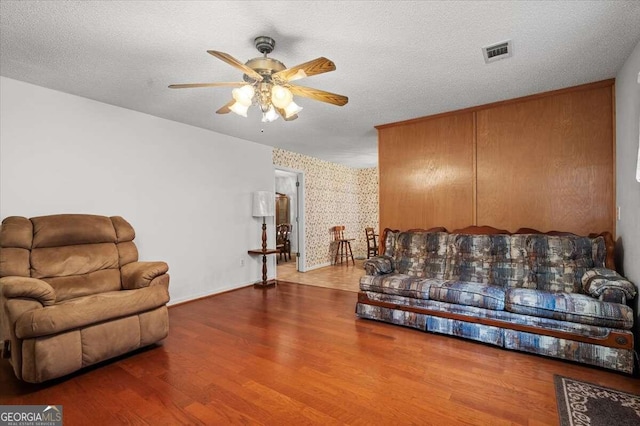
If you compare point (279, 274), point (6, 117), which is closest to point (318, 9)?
point (6, 117)

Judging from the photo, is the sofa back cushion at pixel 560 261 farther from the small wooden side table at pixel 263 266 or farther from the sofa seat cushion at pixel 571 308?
the small wooden side table at pixel 263 266

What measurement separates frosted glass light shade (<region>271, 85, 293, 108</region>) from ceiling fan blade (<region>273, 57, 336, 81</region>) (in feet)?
0.26

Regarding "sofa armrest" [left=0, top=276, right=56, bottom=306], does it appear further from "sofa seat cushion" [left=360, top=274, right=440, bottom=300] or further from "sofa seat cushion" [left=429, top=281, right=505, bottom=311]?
"sofa seat cushion" [left=429, top=281, right=505, bottom=311]

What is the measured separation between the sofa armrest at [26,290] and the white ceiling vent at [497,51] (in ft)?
12.2

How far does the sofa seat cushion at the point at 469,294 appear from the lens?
270 centimetres

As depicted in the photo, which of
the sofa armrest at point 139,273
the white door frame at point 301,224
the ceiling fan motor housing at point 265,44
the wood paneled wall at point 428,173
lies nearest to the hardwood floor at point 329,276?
the white door frame at point 301,224

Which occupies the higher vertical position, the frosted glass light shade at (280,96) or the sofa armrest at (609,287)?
the frosted glass light shade at (280,96)

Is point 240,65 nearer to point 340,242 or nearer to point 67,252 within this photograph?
point 67,252

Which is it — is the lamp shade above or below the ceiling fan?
below

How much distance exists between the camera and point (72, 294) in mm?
2635

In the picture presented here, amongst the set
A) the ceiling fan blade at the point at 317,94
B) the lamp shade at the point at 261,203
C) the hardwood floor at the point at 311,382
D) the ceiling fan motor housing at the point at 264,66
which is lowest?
the hardwood floor at the point at 311,382

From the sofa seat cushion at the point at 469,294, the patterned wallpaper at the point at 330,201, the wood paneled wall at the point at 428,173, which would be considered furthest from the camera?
the patterned wallpaper at the point at 330,201

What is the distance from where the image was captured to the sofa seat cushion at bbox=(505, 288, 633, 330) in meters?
2.23

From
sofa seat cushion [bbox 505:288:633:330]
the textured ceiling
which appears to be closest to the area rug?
sofa seat cushion [bbox 505:288:633:330]
